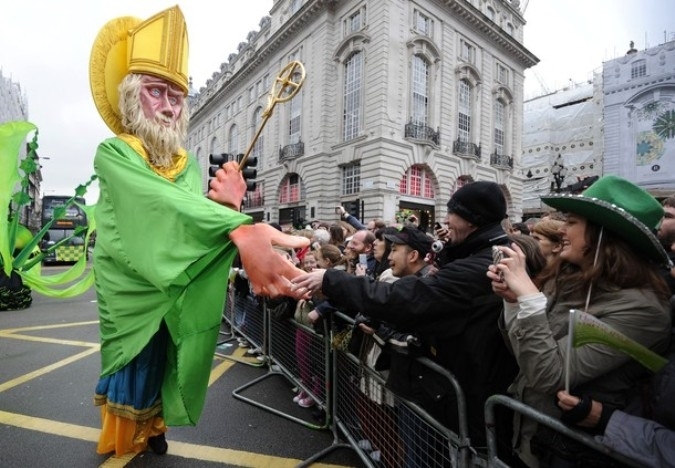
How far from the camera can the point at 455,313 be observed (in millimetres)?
1654

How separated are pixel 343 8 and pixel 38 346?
21.3 metres

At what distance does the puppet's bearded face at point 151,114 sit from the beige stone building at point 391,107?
14.4 meters

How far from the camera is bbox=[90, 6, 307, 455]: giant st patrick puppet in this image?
66.3 inches

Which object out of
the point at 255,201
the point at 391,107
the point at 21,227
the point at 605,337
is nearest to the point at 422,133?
the point at 391,107

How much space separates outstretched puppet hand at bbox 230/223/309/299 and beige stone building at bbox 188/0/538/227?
15.6 meters

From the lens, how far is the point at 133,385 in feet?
7.63

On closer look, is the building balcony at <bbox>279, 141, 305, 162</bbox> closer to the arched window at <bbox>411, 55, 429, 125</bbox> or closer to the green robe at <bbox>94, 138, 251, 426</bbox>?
the arched window at <bbox>411, 55, 429, 125</bbox>

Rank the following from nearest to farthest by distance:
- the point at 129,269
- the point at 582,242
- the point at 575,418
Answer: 1. the point at 575,418
2. the point at 582,242
3. the point at 129,269

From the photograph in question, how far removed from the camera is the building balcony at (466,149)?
71.3 ft

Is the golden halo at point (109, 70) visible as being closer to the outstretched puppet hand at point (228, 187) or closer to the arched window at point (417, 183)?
the outstretched puppet hand at point (228, 187)

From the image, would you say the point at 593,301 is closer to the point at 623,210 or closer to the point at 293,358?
the point at 623,210

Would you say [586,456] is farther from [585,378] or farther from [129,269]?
[129,269]

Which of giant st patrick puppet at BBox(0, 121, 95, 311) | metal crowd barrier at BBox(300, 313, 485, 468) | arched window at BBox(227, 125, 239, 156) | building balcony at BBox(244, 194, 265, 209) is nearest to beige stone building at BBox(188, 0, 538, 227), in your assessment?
building balcony at BBox(244, 194, 265, 209)

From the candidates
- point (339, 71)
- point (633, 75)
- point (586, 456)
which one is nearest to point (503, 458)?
point (586, 456)
